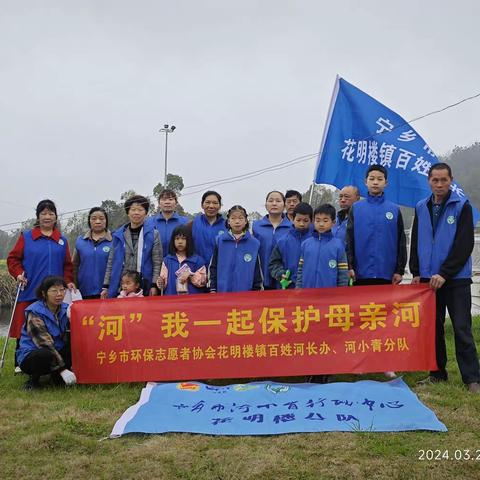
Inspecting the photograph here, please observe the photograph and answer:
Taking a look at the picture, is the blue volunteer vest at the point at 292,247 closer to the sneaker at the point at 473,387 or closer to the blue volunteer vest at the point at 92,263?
the sneaker at the point at 473,387

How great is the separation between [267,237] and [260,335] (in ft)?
4.07

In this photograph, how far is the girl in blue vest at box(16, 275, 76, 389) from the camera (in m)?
4.77

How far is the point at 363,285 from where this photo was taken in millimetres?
5090

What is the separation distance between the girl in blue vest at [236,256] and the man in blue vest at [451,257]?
1710 mm

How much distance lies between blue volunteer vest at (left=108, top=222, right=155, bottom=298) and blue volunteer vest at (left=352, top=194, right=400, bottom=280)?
89.1 inches

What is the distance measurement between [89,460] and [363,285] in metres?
3.10

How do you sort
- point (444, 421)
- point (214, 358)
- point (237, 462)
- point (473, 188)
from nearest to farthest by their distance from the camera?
point (237, 462) < point (444, 421) < point (214, 358) < point (473, 188)

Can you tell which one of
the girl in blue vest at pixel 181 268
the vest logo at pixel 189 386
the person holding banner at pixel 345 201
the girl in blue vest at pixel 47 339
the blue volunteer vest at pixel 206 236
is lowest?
the vest logo at pixel 189 386

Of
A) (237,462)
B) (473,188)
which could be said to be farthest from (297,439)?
(473,188)

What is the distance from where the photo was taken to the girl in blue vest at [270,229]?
18.4ft

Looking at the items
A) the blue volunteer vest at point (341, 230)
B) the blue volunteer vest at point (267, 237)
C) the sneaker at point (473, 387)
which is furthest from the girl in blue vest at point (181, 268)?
the sneaker at point (473, 387)

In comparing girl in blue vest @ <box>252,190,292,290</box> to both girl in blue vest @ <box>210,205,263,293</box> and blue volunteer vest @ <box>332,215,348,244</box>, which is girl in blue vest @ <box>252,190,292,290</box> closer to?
girl in blue vest @ <box>210,205,263,293</box>

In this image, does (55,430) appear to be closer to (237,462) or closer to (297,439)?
(237,462)

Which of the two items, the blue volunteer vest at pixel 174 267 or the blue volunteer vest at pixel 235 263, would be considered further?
the blue volunteer vest at pixel 174 267
